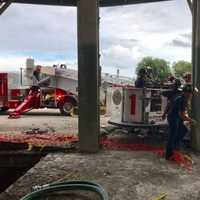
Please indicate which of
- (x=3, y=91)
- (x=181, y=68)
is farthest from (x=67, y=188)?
(x=181, y=68)

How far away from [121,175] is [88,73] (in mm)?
2809

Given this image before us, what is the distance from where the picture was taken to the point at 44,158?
883cm

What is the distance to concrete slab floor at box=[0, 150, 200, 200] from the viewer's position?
6484 mm

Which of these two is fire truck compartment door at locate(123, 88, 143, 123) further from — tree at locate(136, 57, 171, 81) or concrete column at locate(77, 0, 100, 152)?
tree at locate(136, 57, 171, 81)

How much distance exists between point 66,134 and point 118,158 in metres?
3.72

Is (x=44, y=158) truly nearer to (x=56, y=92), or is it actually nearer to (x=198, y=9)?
(x=198, y=9)

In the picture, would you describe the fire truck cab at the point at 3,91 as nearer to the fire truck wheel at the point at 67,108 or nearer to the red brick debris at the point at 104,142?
the fire truck wheel at the point at 67,108

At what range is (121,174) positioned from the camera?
24.7 feet

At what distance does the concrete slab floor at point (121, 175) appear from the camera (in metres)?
6.48

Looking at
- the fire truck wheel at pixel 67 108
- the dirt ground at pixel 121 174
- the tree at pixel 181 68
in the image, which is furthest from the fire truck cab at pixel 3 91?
the dirt ground at pixel 121 174

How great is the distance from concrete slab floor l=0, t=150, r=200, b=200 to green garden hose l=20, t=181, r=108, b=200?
0.15 meters

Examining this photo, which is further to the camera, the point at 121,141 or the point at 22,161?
the point at 121,141

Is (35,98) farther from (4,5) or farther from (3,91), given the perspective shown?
(4,5)

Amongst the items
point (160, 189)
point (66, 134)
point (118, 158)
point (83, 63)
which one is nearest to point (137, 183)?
point (160, 189)
